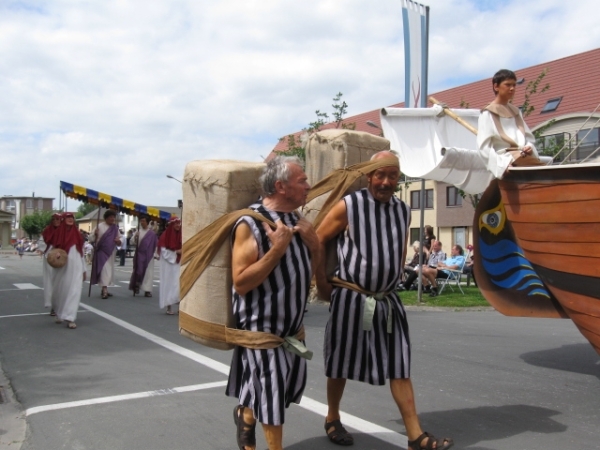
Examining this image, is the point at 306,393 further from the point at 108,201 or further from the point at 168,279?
the point at 108,201

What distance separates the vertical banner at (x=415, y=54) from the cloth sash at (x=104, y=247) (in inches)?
272

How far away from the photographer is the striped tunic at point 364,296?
377cm

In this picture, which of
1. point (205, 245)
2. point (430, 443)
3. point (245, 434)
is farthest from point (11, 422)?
point (430, 443)

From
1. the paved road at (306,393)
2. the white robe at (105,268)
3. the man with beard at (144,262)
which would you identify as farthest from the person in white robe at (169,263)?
the white robe at (105,268)

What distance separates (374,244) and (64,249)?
707 centimetres

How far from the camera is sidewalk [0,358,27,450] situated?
426 cm

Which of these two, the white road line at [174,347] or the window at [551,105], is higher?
the window at [551,105]

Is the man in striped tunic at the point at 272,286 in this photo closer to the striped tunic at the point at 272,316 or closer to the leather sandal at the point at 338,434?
the striped tunic at the point at 272,316

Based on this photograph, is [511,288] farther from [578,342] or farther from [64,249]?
[64,249]

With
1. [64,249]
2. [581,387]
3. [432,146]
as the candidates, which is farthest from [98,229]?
[581,387]

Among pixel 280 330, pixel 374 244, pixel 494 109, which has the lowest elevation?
pixel 280 330

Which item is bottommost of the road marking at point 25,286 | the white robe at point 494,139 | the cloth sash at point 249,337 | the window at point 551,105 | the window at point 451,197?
the road marking at point 25,286

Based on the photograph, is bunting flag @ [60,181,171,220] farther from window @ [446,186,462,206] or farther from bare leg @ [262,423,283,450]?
window @ [446,186,462,206]

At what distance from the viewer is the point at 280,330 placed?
3.36m
